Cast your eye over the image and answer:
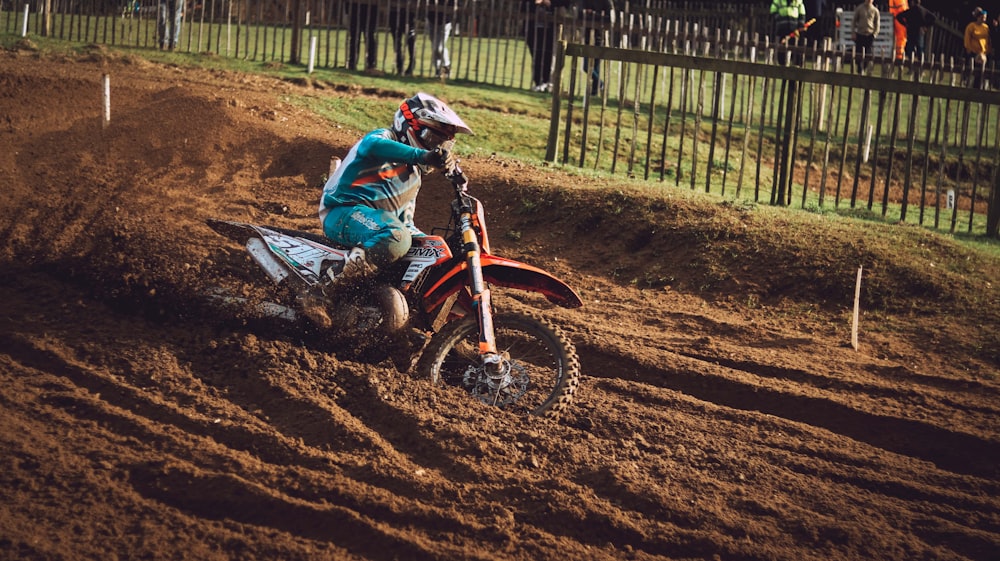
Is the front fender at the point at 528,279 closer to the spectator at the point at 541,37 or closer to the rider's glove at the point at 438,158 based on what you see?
the rider's glove at the point at 438,158

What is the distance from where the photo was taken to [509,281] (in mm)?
6523

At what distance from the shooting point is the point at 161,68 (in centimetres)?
1675

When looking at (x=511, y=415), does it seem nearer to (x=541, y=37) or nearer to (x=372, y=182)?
(x=372, y=182)

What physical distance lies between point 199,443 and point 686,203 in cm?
677

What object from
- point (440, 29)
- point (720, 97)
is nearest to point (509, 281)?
point (720, 97)

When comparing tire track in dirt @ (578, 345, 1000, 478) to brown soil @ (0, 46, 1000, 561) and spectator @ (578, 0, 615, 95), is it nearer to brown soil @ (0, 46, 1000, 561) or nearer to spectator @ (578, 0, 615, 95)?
brown soil @ (0, 46, 1000, 561)

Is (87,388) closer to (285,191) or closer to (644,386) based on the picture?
(644,386)

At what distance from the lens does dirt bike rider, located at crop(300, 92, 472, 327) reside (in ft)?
21.7

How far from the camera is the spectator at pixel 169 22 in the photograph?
19.3 meters

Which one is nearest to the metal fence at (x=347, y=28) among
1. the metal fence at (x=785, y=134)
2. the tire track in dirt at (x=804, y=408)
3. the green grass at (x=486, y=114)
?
the green grass at (x=486, y=114)

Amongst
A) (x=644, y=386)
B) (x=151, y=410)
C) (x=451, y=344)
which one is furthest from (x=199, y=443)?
(x=644, y=386)

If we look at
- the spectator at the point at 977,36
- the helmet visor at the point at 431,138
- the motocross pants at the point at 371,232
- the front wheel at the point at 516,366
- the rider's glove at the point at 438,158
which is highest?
the spectator at the point at 977,36

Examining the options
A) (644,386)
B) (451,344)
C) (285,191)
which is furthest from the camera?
(285,191)

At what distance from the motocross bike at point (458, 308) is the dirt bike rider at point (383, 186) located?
0.36ft
